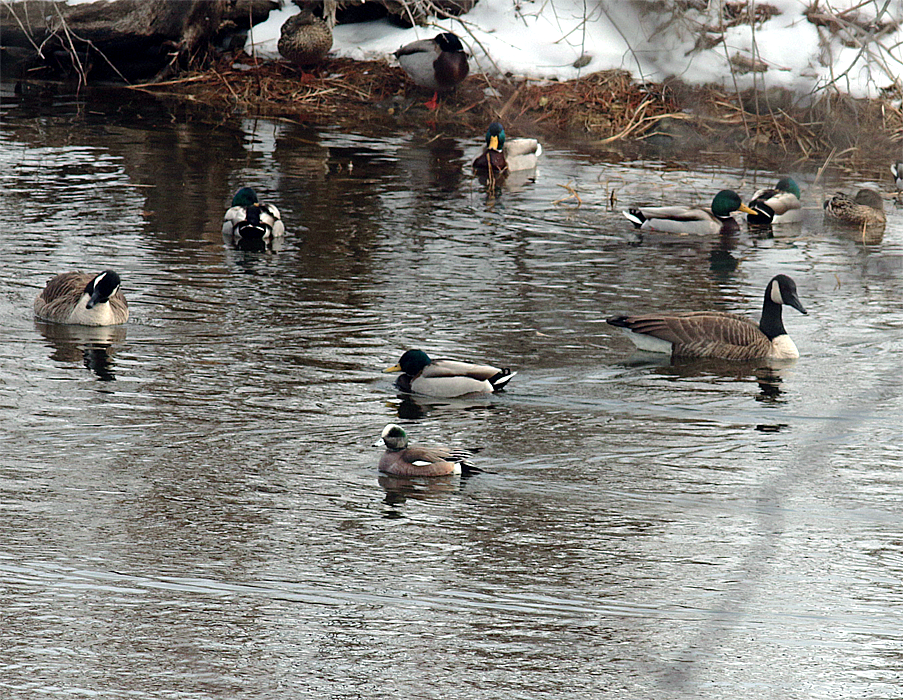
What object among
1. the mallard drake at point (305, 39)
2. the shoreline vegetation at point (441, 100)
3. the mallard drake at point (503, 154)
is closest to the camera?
the mallard drake at point (503, 154)

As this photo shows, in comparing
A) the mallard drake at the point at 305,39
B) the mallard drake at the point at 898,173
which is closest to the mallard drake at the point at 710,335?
the mallard drake at the point at 898,173

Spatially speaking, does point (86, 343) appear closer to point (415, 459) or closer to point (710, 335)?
point (415, 459)

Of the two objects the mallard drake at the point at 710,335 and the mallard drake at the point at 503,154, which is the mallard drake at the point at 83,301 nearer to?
the mallard drake at the point at 710,335

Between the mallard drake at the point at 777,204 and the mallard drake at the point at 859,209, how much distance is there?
43cm

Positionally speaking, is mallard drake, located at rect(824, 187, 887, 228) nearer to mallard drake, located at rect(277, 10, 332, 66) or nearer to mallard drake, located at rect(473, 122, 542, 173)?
mallard drake, located at rect(473, 122, 542, 173)

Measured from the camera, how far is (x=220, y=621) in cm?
606

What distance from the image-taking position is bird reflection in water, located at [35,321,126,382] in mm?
10234

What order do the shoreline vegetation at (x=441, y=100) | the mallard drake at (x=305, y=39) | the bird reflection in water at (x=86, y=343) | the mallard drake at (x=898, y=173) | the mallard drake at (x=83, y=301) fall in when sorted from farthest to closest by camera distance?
the mallard drake at (x=305, y=39) < the shoreline vegetation at (x=441, y=100) < the mallard drake at (x=898, y=173) < the mallard drake at (x=83, y=301) < the bird reflection in water at (x=86, y=343)

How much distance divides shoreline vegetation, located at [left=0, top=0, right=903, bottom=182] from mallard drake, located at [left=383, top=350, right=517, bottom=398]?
10.6 meters

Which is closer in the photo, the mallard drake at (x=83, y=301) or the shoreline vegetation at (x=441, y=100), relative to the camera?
the mallard drake at (x=83, y=301)

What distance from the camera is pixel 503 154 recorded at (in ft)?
59.6

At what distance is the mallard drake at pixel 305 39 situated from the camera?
23047 millimetres

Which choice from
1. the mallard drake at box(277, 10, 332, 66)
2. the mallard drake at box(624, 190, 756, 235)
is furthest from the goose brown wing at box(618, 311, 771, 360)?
the mallard drake at box(277, 10, 332, 66)

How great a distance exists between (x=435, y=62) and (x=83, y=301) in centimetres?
1191
